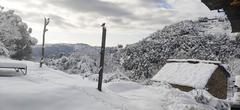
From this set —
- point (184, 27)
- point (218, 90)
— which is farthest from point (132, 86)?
point (184, 27)

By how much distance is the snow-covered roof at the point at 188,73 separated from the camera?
34656 millimetres

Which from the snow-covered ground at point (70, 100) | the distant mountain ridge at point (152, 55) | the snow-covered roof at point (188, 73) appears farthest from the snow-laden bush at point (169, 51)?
the snow-covered ground at point (70, 100)

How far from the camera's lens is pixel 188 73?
37.1 meters

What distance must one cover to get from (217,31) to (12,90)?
9914 cm

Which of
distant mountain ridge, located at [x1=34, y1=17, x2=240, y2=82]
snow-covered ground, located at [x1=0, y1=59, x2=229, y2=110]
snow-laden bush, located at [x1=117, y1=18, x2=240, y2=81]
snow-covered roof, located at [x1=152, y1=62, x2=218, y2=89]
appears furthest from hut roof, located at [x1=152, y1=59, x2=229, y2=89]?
snow-laden bush, located at [x1=117, y1=18, x2=240, y2=81]

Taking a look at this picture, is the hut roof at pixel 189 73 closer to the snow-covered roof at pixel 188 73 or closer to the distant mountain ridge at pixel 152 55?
the snow-covered roof at pixel 188 73

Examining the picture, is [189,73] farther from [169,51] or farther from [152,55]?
[169,51]

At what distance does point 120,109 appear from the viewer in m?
12.0

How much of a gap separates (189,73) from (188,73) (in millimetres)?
151

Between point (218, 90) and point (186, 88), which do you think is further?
point (218, 90)

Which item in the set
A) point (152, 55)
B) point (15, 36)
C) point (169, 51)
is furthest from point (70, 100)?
point (169, 51)

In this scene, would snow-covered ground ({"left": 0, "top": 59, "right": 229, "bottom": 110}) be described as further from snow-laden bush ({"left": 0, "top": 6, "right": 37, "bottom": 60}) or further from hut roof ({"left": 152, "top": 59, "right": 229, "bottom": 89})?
snow-laden bush ({"left": 0, "top": 6, "right": 37, "bottom": 60})

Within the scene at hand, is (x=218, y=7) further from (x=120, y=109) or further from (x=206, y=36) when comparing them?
(x=206, y=36)

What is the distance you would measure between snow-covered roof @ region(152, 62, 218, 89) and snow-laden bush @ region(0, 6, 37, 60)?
21.8m
